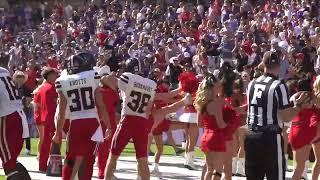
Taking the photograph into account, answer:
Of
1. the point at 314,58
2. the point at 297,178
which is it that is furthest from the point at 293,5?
the point at 297,178

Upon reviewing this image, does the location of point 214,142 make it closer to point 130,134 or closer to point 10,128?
point 130,134

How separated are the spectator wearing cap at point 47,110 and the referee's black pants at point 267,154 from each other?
236 inches

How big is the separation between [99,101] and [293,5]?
17522 mm

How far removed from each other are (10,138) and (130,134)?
185cm

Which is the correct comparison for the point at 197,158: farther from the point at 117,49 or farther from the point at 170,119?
the point at 117,49

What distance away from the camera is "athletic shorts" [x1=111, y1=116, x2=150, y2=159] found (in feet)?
42.4

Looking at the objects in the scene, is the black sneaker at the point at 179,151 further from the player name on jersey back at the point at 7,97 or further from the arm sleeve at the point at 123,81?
the player name on jersey back at the point at 7,97

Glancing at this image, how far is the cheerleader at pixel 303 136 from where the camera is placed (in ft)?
42.6

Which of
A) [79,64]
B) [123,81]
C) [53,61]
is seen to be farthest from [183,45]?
[79,64]

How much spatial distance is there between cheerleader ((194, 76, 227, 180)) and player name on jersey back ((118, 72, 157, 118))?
0.91 metres

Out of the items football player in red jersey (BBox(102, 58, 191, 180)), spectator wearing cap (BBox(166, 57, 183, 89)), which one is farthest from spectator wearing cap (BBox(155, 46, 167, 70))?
football player in red jersey (BBox(102, 58, 191, 180))

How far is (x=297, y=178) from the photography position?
42.8 feet

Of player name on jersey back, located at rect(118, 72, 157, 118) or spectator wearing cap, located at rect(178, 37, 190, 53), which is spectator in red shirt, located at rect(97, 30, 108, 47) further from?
player name on jersey back, located at rect(118, 72, 157, 118)

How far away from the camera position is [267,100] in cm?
1042
